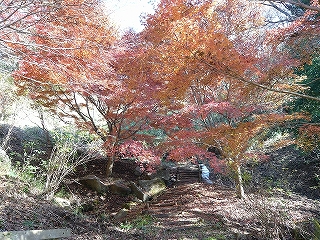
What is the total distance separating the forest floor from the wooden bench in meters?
0.37

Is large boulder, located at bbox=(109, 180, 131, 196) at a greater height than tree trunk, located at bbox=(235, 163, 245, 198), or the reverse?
large boulder, located at bbox=(109, 180, 131, 196)

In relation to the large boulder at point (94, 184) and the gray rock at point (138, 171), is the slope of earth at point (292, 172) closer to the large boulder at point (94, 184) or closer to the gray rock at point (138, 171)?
the gray rock at point (138, 171)

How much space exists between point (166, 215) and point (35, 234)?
14.2 feet

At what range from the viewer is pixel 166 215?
24.6ft

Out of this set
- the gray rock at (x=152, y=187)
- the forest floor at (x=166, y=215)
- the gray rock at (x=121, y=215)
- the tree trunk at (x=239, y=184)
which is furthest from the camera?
the gray rock at (x=152, y=187)

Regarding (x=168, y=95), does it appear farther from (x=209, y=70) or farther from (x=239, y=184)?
(x=239, y=184)

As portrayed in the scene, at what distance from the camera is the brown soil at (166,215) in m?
4.69

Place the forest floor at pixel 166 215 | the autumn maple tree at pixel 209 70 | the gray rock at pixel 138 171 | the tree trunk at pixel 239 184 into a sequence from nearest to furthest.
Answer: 1. the forest floor at pixel 166 215
2. the autumn maple tree at pixel 209 70
3. the tree trunk at pixel 239 184
4. the gray rock at pixel 138 171

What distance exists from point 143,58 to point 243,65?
119 inches

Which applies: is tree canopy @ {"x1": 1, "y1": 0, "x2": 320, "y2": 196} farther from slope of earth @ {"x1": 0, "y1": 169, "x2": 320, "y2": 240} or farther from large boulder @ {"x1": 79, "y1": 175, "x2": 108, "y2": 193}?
slope of earth @ {"x1": 0, "y1": 169, "x2": 320, "y2": 240}

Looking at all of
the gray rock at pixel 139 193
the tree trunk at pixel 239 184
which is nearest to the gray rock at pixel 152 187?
the gray rock at pixel 139 193

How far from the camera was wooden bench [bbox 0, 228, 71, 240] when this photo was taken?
3450 mm

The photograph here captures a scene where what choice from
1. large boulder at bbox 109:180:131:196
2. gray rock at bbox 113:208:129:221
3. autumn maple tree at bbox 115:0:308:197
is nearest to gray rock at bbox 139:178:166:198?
large boulder at bbox 109:180:131:196

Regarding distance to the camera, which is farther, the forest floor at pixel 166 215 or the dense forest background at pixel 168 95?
the dense forest background at pixel 168 95
